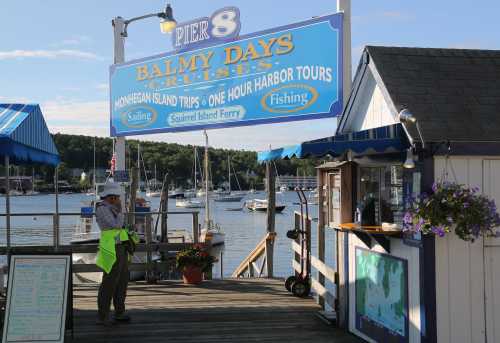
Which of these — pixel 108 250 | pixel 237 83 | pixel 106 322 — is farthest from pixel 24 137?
Answer: pixel 237 83

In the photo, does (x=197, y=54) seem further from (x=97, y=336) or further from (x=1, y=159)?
(x=97, y=336)

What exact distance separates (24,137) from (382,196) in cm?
423

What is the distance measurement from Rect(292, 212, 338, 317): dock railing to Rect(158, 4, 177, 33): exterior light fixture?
4.21m

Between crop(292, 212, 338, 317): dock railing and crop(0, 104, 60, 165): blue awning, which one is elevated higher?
crop(0, 104, 60, 165): blue awning

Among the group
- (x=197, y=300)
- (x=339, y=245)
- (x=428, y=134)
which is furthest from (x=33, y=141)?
(x=428, y=134)

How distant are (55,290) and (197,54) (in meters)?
5.54

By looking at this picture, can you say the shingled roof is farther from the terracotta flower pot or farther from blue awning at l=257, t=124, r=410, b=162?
the terracotta flower pot

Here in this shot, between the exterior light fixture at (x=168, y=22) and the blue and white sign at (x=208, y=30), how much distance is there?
0.15m

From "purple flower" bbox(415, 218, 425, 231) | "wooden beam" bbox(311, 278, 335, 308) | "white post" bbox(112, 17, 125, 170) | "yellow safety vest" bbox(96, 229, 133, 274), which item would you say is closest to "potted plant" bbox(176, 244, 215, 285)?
"wooden beam" bbox(311, 278, 335, 308)

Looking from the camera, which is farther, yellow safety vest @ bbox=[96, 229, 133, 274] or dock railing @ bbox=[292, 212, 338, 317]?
dock railing @ bbox=[292, 212, 338, 317]

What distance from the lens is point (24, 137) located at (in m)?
7.76

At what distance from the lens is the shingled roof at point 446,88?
5770mm

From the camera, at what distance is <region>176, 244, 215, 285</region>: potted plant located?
36.0ft

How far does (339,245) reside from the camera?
7676 millimetres
